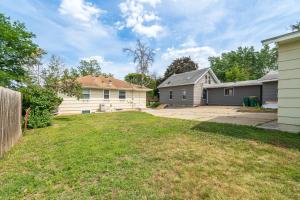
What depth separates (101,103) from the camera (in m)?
17.4

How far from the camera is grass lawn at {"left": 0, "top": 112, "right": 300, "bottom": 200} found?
101 inches

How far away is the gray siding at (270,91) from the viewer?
52.7ft

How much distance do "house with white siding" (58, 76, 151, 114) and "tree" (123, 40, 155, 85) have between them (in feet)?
31.1

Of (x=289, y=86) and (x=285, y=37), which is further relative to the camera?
(x=289, y=86)

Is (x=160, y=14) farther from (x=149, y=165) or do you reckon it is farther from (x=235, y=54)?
(x=235, y=54)

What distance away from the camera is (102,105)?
17266 millimetres

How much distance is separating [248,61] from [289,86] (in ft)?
145

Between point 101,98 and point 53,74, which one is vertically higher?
point 53,74

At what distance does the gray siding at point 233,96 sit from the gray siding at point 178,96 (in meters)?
3.05

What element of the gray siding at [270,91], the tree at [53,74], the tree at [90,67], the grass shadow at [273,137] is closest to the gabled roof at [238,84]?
the gray siding at [270,91]

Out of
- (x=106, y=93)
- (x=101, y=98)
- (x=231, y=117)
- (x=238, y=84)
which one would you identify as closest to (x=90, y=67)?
(x=106, y=93)

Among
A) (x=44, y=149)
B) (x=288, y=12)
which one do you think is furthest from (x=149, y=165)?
(x=288, y=12)

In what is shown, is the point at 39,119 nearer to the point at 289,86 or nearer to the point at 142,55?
the point at 289,86

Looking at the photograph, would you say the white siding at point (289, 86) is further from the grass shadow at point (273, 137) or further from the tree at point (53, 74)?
the tree at point (53, 74)
